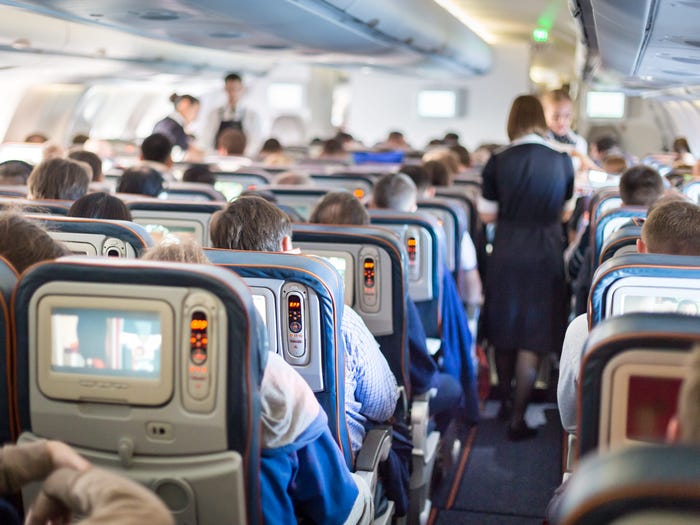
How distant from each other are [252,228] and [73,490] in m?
1.81

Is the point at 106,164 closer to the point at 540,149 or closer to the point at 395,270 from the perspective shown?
the point at 540,149

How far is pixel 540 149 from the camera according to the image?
19.4 ft

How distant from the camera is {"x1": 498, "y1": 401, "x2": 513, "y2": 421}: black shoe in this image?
611 centimetres

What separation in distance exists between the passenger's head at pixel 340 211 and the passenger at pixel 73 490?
257cm

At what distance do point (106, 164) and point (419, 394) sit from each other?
7.63 metres

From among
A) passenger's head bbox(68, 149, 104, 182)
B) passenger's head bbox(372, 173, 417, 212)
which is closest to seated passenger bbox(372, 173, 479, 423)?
passenger's head bbox(372, 173, 417, 212)

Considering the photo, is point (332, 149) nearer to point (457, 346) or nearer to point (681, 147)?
point (681, 147)

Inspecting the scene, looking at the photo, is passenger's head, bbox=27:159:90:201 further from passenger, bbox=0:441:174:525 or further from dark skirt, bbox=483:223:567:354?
passenger, bbox=0:441:174:525

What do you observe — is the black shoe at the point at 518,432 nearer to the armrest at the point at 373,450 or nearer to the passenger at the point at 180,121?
the armrest at the point at 373,450

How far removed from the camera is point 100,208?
4.19 metres

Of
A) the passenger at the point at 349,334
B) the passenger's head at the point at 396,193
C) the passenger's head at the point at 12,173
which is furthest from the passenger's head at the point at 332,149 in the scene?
the passenger at the point at 349,334

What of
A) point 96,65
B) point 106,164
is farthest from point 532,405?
point 96,65

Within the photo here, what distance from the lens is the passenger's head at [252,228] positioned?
10.9 feet

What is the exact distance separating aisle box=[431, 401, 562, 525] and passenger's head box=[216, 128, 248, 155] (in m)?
5.51
